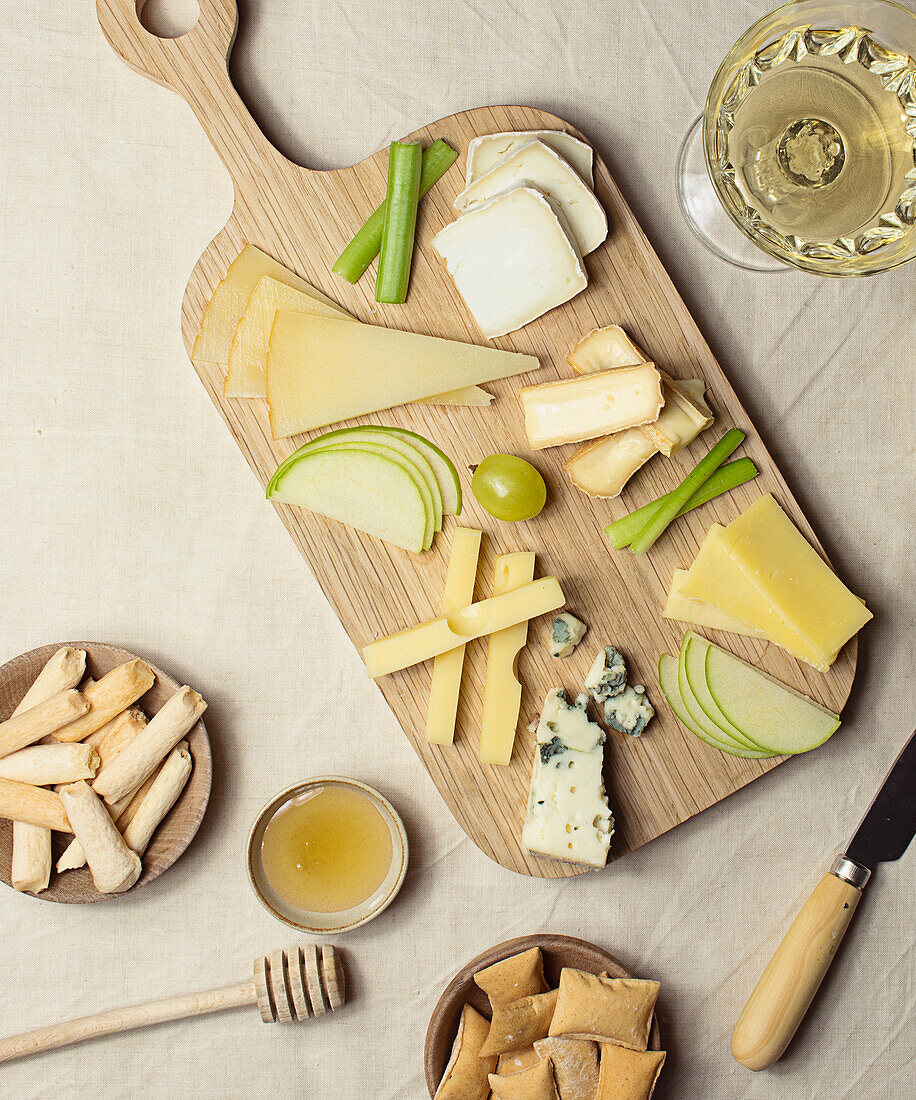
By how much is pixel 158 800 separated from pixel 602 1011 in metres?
1.01

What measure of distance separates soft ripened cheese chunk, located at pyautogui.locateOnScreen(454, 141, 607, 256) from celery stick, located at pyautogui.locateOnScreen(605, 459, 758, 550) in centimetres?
55

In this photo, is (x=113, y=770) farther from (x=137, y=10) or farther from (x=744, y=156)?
(x=744, y=156)

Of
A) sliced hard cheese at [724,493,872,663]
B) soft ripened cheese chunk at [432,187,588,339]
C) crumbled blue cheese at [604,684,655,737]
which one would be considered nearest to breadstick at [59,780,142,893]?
crumbled blue cheese at [604,684,655,737]

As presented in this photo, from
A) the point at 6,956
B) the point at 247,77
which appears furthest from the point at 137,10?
the point at 6,956

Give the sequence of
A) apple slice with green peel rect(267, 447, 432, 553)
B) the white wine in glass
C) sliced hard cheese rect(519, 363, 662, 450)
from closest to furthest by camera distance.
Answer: the white wine in glass
sliced hard cheese rect(519, 363, 662, 450)
apple slice with green peel rect(267, 447, 432, 553)

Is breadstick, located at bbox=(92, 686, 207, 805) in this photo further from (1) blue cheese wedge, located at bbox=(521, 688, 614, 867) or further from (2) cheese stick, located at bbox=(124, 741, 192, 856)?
(1) blue cheese wedge, located at bbox=(521, 688, 614, 867)

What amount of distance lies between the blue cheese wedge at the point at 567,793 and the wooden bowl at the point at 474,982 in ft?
0.69

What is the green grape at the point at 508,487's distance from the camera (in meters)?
1.64

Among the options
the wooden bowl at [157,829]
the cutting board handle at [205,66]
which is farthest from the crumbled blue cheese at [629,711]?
the cutting board handle at [205,66]

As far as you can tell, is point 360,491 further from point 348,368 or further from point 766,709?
point 766,709

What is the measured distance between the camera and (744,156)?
5.03 feet

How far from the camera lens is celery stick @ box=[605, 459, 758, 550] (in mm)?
1736

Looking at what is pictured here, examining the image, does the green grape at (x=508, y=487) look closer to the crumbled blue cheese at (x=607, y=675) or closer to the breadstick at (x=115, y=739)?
the crumbled blue cheese at (x=607, y=675)

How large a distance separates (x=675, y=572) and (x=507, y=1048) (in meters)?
1.06
